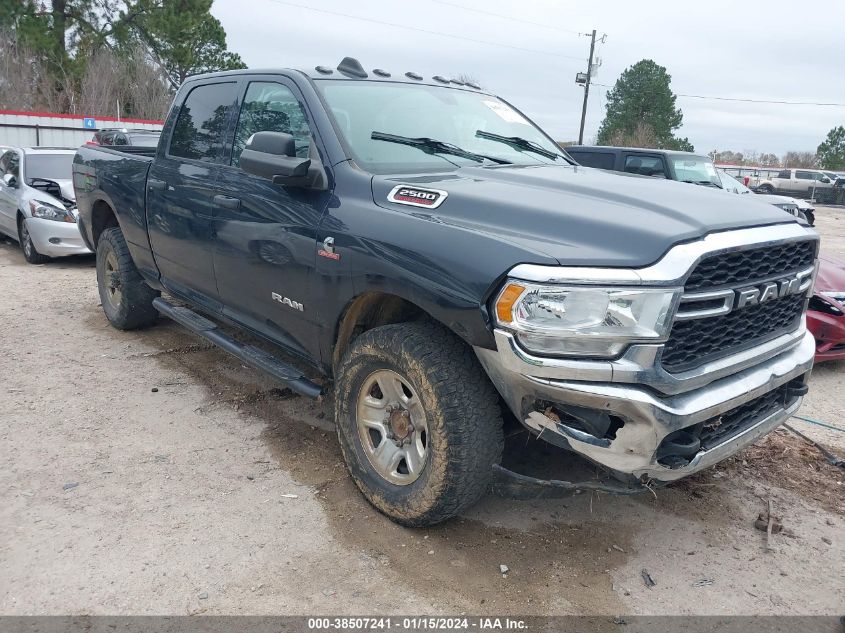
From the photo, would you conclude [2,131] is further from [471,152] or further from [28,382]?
[471,152]

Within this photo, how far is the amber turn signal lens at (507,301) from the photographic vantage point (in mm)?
2436

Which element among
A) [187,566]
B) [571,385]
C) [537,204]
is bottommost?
[187,566]

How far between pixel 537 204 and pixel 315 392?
1524 millimetres

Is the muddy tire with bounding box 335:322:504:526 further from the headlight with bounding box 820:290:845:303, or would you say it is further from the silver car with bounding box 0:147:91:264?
the silver car with bounding box 0:147:91:264

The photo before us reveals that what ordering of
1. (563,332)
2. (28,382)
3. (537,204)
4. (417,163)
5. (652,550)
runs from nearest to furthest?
(563,332)
(537,204)
(652,550)
(417,163)
(28,382)

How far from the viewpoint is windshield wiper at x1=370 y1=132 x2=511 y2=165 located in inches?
139

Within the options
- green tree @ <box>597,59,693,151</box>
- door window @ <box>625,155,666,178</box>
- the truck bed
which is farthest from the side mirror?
green tree @ <box>597,59,693,151</box>

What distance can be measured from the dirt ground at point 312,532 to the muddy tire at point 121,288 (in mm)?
1287

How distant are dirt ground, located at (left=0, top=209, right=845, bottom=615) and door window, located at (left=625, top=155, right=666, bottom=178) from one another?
23.2 feet

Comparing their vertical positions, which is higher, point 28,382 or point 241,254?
point 241,254

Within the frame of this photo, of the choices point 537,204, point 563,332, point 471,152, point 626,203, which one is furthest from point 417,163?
point 563,332

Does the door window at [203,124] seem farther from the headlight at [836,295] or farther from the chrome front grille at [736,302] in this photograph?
the headlight at [836,295]

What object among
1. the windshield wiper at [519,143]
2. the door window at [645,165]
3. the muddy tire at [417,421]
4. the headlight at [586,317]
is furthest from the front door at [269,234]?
the door window at [645,165]

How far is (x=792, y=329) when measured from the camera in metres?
3.19
